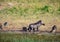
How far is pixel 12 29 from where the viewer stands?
9023mm

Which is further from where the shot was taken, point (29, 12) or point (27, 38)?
point (29, 12)

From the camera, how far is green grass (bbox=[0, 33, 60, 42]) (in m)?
7.59

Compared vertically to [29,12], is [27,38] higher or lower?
lower

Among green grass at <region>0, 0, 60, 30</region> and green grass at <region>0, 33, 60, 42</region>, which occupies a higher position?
green grass at <region>0, 0, 60, 30</region>

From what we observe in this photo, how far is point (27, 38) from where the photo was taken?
7.85m

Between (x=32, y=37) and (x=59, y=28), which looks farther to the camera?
(x=59, y=28)

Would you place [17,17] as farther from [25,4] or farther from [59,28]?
[59,28]

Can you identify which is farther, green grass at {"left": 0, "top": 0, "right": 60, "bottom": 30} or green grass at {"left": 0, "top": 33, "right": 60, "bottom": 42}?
green grass at {"left": 0, "top": 0, "right": 60, "bottom": 30}

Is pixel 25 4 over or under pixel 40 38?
over

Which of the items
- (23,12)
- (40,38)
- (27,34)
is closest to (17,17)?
(23,12)

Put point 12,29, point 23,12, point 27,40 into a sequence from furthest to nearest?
point 23,12, point 12,29, point 27,40

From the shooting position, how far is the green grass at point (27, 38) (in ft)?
24.9

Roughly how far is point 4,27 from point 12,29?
29 centimetres

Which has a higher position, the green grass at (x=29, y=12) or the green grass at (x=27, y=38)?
the green grass at (x=29, y=12)
